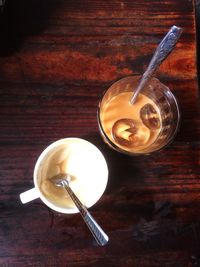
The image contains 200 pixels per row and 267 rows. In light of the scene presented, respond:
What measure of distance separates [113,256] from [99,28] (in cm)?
60

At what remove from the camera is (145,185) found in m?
1.08

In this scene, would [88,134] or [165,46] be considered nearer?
[165,46]

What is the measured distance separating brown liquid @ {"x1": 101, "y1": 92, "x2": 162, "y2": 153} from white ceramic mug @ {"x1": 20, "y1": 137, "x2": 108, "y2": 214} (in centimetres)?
9

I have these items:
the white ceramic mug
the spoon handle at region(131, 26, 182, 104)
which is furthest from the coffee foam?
the spoon handle at region(131, 26, 182, 104)

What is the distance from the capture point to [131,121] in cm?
110

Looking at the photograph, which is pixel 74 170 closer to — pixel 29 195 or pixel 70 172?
pixel 70 172

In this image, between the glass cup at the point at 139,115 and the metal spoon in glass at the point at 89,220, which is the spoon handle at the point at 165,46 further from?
the metal spoon in glass at the point at 89,220

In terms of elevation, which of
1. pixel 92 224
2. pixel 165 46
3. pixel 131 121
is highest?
pixel 165 46

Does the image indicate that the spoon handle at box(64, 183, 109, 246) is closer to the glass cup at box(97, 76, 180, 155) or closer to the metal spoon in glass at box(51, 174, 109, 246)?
the metal spoon in glass at box(51, 174, 109, 246)

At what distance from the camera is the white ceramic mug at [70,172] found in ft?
3.31

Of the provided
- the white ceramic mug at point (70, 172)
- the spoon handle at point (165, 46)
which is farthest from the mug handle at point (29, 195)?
the spoon handle at point (165, 46)

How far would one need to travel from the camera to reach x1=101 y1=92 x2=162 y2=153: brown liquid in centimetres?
109

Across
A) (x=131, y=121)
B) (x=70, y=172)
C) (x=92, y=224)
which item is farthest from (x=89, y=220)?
(x=131, y=121)

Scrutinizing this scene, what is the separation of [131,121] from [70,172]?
210mm
